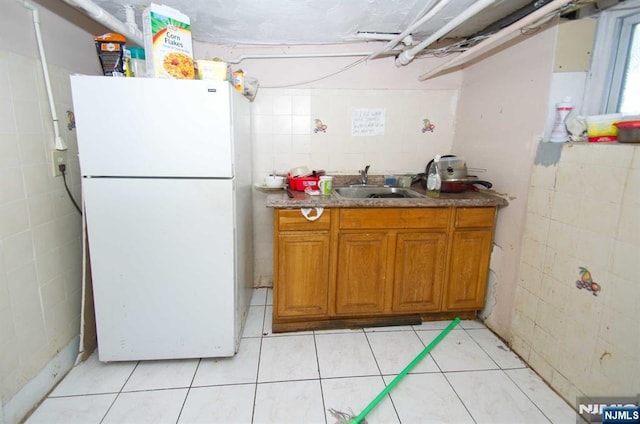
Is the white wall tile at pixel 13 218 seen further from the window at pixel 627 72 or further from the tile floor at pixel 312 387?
the window at pixel 627 72

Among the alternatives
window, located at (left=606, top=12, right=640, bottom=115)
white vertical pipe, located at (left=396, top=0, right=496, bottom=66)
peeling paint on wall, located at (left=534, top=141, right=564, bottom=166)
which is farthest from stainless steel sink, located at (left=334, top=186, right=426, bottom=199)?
window, located at (left=606, top=12, right=640, bottom=115)

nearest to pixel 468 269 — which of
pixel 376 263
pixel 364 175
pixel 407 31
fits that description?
pixel 376 263

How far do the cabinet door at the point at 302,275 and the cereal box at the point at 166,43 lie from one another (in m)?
1.02

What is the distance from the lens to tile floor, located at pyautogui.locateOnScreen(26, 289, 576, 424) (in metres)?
1.39

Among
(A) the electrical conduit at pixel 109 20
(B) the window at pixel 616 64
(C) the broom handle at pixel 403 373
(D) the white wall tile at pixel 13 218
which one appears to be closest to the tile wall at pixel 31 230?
(D) the white wall tile at pixel 13 218

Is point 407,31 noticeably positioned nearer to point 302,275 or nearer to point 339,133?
point 339,133

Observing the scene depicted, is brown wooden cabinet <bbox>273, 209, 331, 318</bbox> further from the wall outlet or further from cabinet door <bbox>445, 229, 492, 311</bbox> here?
the wall outlet

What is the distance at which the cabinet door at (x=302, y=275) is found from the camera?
1860mm

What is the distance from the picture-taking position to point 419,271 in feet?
6.56

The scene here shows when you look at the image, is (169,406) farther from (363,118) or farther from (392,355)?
(363,118)

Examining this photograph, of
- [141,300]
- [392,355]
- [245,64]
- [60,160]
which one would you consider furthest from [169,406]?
[245,64]

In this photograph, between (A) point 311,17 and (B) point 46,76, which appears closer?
(B) point 46,76

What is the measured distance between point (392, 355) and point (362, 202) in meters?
0.91

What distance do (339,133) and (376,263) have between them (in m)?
1.08
